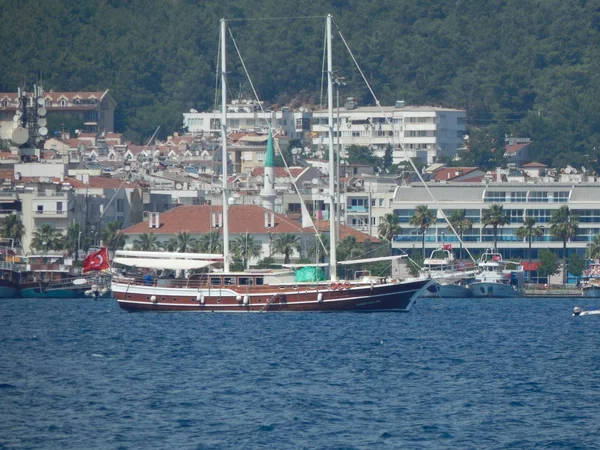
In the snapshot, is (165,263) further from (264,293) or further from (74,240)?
(74,240)

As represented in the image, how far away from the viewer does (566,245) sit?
483 ft

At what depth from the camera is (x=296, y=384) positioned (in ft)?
186

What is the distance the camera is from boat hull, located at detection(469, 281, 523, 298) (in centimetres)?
13200

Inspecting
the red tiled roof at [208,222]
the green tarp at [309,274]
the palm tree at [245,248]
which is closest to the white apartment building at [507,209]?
the red tiled roof at [208,222]

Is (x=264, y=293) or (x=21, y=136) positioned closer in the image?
(x=264, y=293)

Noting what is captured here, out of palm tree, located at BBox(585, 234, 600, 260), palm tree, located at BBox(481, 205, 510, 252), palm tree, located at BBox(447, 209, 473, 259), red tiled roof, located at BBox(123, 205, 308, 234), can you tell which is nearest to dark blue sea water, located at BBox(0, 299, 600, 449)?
red tiled roof, located at BBox(123, 205, 308, 234)

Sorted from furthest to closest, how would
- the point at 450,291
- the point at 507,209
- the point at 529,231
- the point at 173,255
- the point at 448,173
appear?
the point at 448,173 < the point at 507,209 < the point at 529,231 < the point at 450,291 < the point at 173,255

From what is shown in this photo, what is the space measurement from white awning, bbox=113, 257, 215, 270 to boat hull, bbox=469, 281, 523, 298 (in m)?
41.6

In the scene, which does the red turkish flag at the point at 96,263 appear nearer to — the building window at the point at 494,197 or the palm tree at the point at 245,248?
the palm tree at the point at 245,248

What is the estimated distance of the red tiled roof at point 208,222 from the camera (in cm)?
13812

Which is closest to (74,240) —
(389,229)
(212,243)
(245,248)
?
(212,243)

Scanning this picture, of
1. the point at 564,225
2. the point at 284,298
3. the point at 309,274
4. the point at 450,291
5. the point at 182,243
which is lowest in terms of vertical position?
the point at 284,298

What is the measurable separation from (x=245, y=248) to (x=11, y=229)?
19.9 meters

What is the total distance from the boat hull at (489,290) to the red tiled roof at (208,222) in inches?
565
